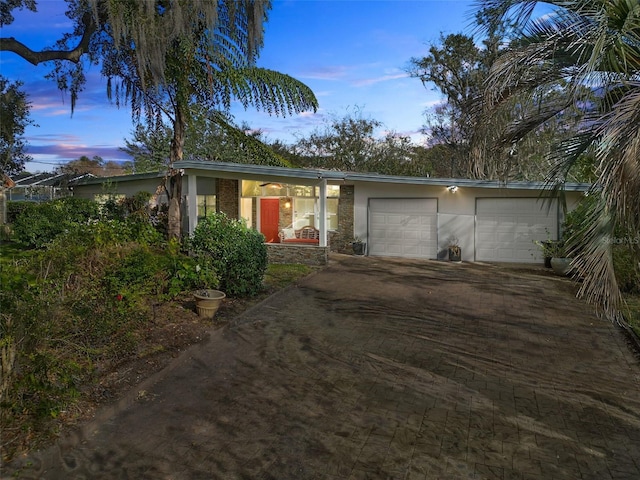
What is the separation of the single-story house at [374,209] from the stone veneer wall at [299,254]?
3 cm

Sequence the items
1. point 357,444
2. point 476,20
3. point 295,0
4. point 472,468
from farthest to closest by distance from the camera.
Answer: point 295,0
point 476,20
point 357,444
point 472,468

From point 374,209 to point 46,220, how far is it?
37.5 feet

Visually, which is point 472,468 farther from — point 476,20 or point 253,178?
point 253,178

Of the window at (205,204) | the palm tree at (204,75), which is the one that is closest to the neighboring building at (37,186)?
the window at (205,204)

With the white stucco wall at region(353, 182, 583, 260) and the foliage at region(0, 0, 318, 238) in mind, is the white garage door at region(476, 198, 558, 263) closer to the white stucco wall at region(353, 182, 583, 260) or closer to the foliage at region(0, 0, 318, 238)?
the white stucco wall at region(353, 182, 583, 260)

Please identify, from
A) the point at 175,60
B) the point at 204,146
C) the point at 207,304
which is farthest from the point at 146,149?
the point at 207,304

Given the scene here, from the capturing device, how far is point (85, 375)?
447 centimetres

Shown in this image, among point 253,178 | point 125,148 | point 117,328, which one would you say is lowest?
point 117,328

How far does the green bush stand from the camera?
8297mm

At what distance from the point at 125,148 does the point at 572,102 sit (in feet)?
101

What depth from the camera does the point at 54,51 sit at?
10.1 metres

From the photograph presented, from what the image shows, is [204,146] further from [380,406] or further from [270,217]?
[380,406]

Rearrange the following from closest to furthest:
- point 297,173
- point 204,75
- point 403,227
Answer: point 204,75 → point 297,173 → point 403,227

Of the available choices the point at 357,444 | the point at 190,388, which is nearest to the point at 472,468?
the point at 357,444
